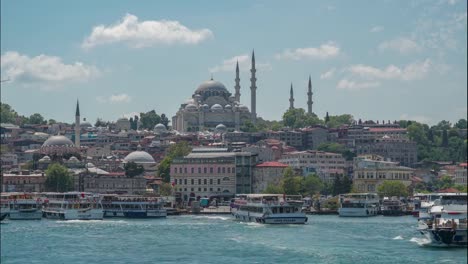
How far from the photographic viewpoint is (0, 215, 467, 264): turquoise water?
917 inches

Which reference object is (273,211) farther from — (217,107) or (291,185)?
(217,107)

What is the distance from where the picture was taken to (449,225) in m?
23.6

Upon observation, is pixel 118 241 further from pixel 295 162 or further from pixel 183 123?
pixel 183 123

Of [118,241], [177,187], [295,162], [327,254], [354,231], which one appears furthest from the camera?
[295,162]

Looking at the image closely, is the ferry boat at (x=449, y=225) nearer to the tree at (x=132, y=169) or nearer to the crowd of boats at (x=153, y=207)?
the crowd of boats at (x=153, y=207)

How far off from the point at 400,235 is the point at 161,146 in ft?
155

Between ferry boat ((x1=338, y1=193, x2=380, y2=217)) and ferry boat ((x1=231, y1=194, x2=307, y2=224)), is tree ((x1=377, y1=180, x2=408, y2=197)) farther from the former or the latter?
ferry boat ((x1=231, y1=194, x2=307, y2=224))

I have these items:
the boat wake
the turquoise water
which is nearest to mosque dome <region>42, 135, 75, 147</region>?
the turquoise water

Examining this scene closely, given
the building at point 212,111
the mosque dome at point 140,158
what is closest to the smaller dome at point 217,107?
the building at point 212,111

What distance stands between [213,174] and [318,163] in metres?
12.3

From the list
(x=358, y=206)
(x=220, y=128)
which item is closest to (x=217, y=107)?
Result: (x=220, y=128)

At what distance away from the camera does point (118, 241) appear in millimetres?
28672

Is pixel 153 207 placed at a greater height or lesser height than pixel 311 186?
lesser

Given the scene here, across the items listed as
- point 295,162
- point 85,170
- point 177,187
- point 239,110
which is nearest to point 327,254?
point 177,187
